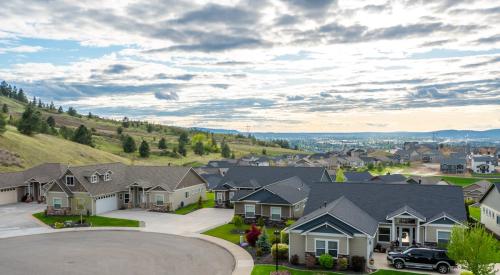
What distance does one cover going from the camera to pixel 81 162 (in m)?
111

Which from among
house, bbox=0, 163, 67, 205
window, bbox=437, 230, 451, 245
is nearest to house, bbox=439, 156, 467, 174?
window, bbox=437, 230, 451, 245

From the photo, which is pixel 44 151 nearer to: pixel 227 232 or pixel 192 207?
pixel 192 207

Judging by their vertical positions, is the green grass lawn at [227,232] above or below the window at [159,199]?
below

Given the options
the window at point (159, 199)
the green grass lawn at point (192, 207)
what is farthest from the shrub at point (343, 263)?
the window at point (159, 199)

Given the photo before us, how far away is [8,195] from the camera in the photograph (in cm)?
6644

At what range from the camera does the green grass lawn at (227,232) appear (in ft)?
141

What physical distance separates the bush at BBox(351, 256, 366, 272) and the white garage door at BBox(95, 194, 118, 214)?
37177 millimetres

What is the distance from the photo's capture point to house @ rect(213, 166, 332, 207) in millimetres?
62969

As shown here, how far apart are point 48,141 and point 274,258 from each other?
326ft

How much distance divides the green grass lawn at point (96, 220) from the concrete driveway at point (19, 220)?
3.96 feet

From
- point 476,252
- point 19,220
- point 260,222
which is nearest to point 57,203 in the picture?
point 19,220

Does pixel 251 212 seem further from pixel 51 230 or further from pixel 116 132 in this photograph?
pixel 116 132

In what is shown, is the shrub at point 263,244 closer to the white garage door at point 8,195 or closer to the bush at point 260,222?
the bush at point 260,222

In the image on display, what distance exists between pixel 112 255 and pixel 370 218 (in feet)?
73.3
